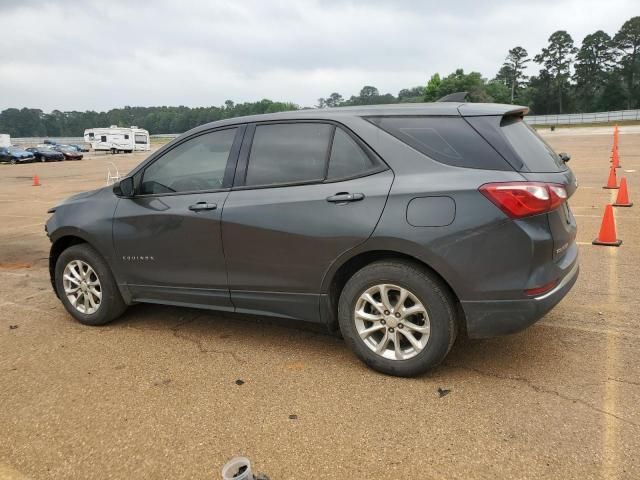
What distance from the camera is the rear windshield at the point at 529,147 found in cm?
319

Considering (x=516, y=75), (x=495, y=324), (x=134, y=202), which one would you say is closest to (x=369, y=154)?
(x=495, y=324)

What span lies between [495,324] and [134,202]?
9.42ft

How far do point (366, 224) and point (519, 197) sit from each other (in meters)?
0.89

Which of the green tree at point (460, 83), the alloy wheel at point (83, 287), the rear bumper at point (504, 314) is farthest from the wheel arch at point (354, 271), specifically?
the green tree at point (460, 83)

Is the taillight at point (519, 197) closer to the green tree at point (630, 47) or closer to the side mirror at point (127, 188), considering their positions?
the side mirror at point (127, 188)

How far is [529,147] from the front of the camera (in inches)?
131

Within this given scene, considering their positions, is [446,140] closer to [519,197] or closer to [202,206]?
[519,197]

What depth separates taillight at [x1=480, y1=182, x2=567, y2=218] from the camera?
2.98 metres

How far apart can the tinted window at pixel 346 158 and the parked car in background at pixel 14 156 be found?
41.7 metres

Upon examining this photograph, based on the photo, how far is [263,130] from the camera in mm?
3871

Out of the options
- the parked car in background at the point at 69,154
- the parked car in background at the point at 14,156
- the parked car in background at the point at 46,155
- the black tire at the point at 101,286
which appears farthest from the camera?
the parked car in background at the point at 69,154

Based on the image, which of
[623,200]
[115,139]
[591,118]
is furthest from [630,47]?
[623,200]

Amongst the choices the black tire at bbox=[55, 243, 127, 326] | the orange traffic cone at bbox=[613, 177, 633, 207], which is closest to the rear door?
the black tire at bbox=[55, 243, 127, 326]

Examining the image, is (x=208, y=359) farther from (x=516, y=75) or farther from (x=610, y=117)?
(x=516, y=75)
